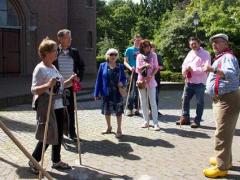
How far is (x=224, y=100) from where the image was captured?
693cm

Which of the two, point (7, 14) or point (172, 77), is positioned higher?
point (7, 14)

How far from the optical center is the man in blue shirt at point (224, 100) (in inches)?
271

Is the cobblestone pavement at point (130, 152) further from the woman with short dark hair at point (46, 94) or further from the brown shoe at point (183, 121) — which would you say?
the woman with short dark hair at point (46, 94)

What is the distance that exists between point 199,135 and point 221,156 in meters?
3.14

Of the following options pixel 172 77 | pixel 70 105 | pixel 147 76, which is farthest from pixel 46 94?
pixel 172 77

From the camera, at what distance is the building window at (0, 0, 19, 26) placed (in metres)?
28.7

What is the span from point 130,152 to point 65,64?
1.91 meters

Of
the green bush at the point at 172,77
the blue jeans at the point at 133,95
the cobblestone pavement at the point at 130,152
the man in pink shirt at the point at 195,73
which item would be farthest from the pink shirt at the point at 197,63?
the green bush at the point at 172,77

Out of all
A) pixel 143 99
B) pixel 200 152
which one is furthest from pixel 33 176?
pixel 143 99

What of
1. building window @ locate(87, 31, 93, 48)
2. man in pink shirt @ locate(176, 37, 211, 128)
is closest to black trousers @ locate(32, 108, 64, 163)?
man in pink shirt @ locate(176, 37, 211, 128)

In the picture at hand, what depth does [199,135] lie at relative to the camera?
10.1m

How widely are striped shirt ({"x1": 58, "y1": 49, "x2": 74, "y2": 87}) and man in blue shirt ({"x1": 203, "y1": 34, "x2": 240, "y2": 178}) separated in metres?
2.78

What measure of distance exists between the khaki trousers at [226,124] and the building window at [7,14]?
23714 mm

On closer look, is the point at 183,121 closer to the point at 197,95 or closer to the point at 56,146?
the point at 197,95
